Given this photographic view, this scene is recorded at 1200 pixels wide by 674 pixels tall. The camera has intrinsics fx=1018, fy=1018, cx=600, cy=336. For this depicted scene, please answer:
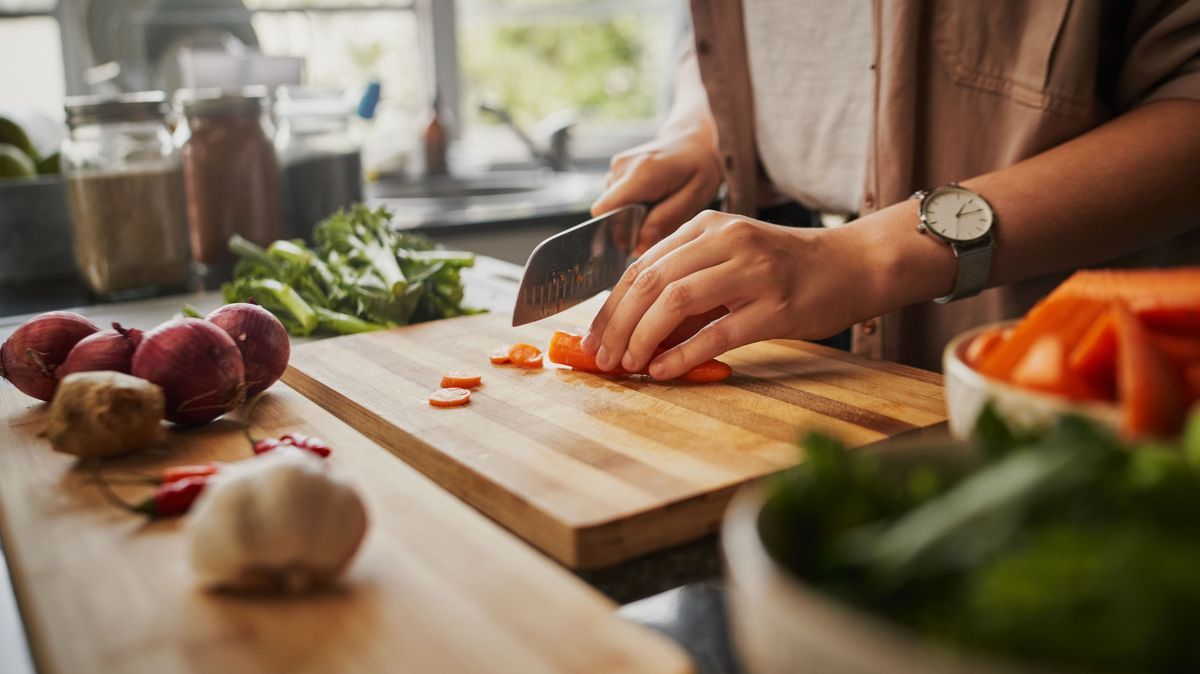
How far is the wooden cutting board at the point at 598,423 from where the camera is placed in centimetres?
97

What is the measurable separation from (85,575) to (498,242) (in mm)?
2310

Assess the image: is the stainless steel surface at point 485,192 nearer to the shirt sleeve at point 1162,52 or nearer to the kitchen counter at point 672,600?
the shirt sleeve at point 1162,52

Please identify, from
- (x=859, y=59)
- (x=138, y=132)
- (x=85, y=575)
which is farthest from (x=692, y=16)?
(x=85, y=575)

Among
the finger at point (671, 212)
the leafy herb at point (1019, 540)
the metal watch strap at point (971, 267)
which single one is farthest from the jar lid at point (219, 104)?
the leafy herb at point (1019, 540)

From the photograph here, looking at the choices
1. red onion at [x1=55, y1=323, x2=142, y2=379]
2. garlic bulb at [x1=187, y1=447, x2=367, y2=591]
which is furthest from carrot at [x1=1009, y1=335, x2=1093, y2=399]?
red onion at [x1=55, y1=323, x2=142, y2=379]

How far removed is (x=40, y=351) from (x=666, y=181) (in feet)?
3.69

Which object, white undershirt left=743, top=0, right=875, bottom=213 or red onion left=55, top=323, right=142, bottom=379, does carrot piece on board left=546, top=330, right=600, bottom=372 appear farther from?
white undershirt left=743, top=0, right=875, bottom=213

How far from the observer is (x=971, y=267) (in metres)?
1.43

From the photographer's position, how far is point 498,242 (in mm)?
3094

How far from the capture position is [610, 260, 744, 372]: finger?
1.32m

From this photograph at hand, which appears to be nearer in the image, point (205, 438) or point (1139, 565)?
point (1139, 565)

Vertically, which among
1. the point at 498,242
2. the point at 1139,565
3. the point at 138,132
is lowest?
the point at 498,242

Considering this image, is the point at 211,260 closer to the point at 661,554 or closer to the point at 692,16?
the point at 692,16

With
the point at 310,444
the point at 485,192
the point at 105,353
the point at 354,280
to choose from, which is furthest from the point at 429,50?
the point at 310,444
